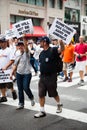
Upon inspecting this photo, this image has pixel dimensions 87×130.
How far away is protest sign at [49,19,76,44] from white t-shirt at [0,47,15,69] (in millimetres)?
1254

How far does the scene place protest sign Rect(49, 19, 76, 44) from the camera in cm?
856

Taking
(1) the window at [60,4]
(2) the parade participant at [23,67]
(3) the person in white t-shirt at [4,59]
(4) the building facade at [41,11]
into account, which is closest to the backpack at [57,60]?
(2) the parade participant at [23,67]

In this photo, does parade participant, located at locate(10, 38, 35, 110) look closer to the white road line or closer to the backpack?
the white road line

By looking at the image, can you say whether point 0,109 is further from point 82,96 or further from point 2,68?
point 82,96

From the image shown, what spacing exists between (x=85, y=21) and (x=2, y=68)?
11444mm

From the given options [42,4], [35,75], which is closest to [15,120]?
[35,75]

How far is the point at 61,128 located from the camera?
281 inches

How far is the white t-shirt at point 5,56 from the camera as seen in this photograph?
930 centimetres

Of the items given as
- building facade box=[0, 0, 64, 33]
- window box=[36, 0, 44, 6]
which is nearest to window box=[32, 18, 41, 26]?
building facade box=[0, 0, 64, 33]

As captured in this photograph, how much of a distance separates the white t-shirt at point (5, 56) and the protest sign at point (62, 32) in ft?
4.11

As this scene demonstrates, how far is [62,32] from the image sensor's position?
337 inches

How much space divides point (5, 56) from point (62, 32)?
5.51 feet

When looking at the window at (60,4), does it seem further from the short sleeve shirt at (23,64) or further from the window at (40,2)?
the short sleeve shirt at (23,64)

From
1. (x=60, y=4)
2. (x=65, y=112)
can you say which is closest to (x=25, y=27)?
(x=65, y=112)
